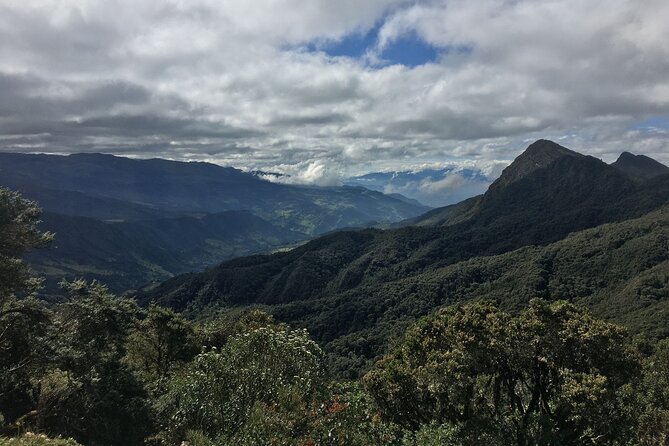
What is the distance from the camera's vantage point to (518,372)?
25078 mm

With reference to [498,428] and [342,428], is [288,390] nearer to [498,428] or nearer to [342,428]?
[342,428]

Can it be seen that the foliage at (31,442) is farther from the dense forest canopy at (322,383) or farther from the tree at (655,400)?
the tree at (655,400)

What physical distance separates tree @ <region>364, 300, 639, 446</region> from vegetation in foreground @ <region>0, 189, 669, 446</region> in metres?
0.08

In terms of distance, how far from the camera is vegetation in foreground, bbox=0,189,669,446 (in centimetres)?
1842

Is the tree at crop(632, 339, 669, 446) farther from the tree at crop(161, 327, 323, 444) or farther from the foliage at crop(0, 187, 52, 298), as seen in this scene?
the foliage at crop(0, 187, 52, 298)

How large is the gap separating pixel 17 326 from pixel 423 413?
32007 millimetres

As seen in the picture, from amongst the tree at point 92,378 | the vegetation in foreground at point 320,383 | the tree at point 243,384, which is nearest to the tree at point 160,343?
the vegetation in foreground at point 320,383

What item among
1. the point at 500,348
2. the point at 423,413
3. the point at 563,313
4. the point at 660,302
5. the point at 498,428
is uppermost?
the point at 563,313

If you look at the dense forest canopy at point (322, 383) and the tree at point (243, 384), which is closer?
the tree at point (243, 384)

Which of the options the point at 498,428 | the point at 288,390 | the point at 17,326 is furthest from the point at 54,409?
the point at 498,428

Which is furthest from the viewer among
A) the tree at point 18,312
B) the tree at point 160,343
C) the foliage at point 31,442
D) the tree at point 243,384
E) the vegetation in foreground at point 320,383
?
the tree at point 160,343

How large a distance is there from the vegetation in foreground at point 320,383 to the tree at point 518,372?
0.08 meters

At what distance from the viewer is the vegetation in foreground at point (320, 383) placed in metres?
18.4

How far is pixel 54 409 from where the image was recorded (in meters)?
31.4
